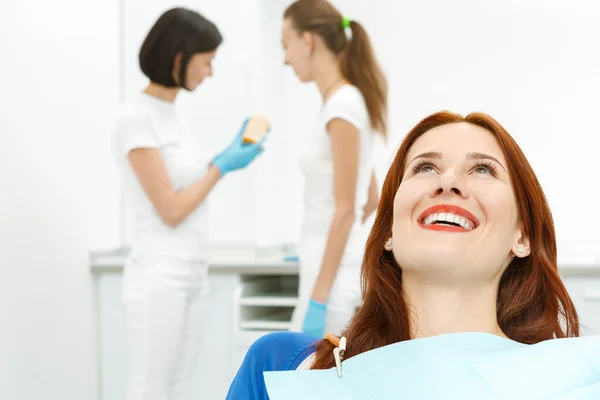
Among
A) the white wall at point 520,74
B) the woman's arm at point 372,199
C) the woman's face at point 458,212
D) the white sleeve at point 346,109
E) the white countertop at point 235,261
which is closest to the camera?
the woman's face at point 458,212

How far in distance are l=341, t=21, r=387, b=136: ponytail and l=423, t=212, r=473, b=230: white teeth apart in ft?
2.92

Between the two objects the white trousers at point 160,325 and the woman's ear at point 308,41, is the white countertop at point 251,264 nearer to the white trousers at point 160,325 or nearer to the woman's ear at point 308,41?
the white trousers at point 160,325

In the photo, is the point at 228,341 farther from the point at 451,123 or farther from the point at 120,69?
the point at 451,123

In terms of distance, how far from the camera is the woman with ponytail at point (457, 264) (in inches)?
43.0

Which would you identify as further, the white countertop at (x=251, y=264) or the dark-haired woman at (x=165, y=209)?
the white countertop at (x=251, y=264)

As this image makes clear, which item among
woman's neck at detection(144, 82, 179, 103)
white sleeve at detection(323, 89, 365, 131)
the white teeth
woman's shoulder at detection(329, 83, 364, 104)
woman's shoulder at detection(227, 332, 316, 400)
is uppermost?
woman's neck at detection(144, 82, 179, 103)

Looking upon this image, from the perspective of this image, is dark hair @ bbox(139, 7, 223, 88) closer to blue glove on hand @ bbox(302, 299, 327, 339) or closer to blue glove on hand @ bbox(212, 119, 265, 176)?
blue glove on hand @ bbox(212, 119, 265, 176)

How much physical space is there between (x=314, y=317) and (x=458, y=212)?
859 millimetres

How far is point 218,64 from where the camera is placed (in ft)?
10.1

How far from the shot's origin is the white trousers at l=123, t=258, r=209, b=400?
6.52 ft

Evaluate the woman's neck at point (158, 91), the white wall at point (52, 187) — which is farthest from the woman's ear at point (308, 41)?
the white wall at point (52, 187)

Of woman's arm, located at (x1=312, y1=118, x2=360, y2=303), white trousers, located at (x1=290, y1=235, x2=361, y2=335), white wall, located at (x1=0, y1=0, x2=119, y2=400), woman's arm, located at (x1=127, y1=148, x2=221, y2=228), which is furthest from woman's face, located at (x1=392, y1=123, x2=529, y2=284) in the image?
white wall, located at (x1=0, y1=0, x2=119, y2=400)

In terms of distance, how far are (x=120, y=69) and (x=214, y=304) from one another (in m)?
1.07

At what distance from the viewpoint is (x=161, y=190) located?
1982mm
